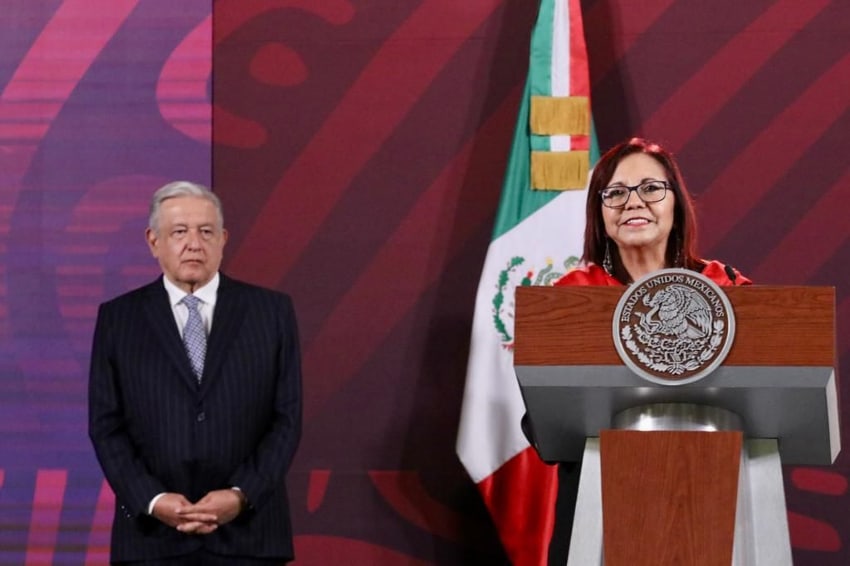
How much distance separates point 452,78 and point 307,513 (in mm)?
1377

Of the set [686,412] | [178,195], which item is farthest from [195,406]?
[686,412]

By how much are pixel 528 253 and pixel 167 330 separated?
1.22 m

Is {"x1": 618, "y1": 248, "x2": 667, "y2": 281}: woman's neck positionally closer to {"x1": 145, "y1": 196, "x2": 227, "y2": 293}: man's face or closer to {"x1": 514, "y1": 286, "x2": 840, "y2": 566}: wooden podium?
{"x1": 514, "y1": 286, "x2": 840, "y2": 566}: wooden podium

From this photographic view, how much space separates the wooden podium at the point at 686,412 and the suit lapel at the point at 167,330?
1.21 meters

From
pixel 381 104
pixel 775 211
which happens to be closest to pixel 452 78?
pixel 381 104

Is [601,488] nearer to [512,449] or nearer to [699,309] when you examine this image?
[699,309]

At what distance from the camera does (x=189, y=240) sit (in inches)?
129

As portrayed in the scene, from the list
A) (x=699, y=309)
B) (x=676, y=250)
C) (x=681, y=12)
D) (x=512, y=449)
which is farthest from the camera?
(x=681, y=12)

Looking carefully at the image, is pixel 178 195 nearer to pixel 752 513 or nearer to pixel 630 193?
pixel 630 193

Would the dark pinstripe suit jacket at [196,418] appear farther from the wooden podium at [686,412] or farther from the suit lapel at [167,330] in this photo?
the wooden podium at [686,412]

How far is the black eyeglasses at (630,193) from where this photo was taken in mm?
2689

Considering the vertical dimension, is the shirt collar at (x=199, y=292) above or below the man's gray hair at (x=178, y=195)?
below

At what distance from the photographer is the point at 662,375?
2.01 m

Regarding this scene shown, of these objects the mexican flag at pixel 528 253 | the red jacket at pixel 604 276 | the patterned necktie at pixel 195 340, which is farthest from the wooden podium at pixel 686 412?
the mexican flag at pixel 528 253
